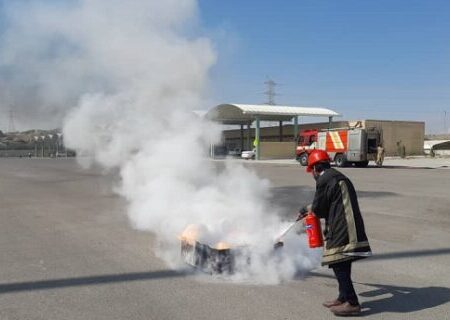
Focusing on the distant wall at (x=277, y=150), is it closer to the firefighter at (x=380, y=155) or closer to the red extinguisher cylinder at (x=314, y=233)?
the firefighter at (x=380, y=155)

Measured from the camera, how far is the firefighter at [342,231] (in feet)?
15.6

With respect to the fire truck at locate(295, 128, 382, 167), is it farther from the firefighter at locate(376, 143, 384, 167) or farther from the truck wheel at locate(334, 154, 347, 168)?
the firefighter at locate(376, 143, 384, 167)

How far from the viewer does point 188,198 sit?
881 cm

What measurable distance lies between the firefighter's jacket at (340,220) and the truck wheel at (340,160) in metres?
30.6

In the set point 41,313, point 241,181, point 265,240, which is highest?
point 241,181

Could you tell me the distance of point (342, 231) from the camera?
480 centimetres

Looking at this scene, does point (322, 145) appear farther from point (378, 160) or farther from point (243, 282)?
point (243, 282)

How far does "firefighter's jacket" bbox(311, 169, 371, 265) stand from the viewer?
4.75m

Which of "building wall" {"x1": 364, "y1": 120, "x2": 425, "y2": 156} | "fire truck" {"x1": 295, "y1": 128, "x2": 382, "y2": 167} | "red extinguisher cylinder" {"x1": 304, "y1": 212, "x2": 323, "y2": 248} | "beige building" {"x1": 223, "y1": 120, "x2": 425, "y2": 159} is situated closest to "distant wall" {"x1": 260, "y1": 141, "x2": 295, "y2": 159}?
"beige building" {"x1": 223, "y1": 120, "x2": 425, "y2": 159}

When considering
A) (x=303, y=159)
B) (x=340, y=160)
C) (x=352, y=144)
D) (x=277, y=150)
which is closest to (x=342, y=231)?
(x=352, y=144)

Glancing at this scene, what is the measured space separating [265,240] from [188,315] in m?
1.90

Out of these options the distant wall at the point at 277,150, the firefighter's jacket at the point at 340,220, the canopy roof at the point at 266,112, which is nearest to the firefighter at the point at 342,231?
the firefighter's jacket at the point at 340,220

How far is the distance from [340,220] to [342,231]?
0.36ft

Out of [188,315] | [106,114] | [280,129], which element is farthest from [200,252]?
[280,129]
